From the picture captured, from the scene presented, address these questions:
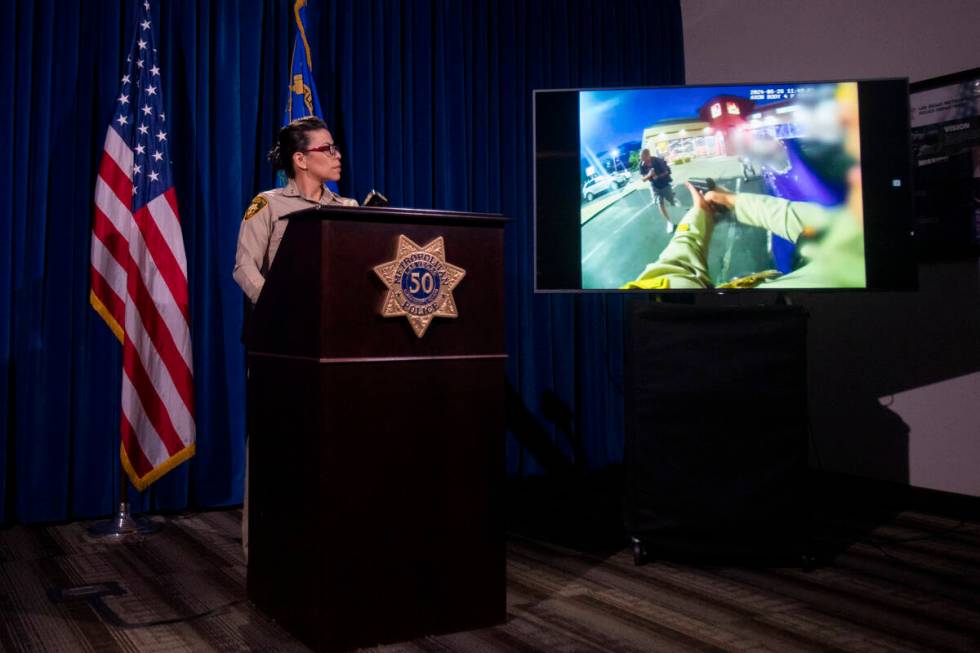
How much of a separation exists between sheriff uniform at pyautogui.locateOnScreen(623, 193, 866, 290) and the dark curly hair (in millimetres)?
1357

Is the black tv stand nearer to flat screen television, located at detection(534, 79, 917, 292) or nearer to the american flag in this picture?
flat screen television, located at detection(534, 79, 917, 292)

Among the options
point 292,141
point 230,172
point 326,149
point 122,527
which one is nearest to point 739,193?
point 326,149

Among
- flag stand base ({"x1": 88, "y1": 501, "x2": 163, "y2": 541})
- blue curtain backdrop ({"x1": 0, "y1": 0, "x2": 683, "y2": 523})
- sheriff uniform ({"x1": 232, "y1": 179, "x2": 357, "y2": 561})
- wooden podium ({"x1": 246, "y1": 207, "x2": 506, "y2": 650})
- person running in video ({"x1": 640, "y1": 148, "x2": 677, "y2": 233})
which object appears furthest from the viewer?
blue curtain backdrop ({"x1": 0, "y1": 0, "x2": 683, "y2": 523})

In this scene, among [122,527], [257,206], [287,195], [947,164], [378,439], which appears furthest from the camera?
[947,164]

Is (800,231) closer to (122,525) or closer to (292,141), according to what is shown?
(292,141)

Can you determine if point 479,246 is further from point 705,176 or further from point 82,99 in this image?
point 82,99

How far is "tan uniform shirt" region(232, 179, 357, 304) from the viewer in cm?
277

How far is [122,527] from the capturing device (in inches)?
131

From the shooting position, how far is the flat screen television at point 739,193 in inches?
119

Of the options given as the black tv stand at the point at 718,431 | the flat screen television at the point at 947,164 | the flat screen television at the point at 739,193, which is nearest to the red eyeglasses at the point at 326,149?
the flat screen television at the point at 739,193

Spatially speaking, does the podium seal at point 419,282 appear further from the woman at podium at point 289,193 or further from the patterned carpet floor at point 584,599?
the woman at podium at point 289,193

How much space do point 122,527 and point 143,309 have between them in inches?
34.5

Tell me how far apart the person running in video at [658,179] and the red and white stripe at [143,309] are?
192cm

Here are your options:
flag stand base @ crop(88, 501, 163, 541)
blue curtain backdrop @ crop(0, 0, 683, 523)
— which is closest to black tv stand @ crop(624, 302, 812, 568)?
blue curtain backdrop @ crop(0, 0, 683, 523)
